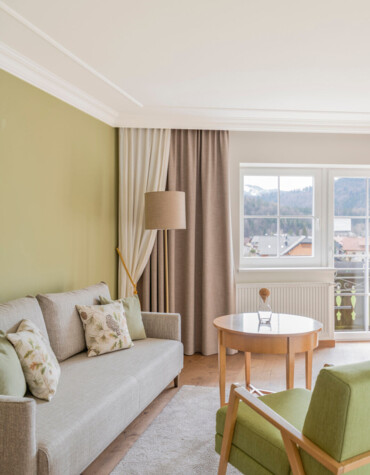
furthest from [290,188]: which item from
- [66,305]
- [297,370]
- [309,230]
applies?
[66,305]

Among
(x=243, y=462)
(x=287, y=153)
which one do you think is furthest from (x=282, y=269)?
(x=243, y=462)

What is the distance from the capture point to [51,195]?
351cm

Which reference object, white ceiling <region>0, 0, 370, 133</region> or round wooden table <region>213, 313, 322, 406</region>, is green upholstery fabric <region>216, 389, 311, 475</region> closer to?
round wooden table <region>213, 313, 322, 406</region>

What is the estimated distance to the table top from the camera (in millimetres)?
2920

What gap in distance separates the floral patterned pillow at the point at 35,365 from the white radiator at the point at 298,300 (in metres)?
2.75

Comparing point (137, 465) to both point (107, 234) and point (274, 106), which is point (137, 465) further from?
point (274, 106)

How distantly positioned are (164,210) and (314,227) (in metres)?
2.03

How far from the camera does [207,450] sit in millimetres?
2650

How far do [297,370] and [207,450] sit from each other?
179 cm

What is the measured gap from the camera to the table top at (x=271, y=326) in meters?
2.92

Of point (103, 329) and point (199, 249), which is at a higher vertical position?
point (199, 249)

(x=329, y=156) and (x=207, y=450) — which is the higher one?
(x=329, y=156)

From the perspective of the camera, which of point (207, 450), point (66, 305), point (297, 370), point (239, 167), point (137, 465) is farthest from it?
point (239, 167)

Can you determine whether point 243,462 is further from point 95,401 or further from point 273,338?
point 273,338
